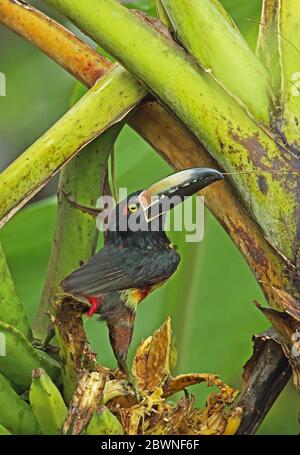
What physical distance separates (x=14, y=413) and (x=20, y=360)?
0.06 metres

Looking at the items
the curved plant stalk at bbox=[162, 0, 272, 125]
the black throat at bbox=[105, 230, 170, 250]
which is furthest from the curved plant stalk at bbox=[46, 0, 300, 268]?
the black throat at bbox=[105, 230, 170, 250]

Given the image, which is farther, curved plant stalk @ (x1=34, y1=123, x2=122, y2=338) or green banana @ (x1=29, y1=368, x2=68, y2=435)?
curved plant stalk @ (x1=34, y1=123, x2=122, y2=338)

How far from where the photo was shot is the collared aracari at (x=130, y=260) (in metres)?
0.91

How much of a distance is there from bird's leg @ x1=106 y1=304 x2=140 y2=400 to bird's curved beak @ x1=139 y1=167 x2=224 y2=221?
109 millimetres

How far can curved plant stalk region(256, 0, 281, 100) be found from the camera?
968 millimetres

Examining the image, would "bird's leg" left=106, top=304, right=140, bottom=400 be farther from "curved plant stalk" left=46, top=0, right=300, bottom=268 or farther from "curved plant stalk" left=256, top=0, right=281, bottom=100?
"curved plant stalk" left=256, top=0, right=281, bottom=100

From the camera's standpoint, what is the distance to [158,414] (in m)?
0.90

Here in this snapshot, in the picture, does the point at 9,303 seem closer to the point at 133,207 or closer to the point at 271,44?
the point at 133,207

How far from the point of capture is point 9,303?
0.95 meters

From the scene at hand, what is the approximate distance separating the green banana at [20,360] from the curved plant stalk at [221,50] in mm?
343

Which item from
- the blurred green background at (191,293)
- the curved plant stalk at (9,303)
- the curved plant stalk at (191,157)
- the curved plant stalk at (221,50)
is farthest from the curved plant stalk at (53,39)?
the blurred green background at (191,293)
